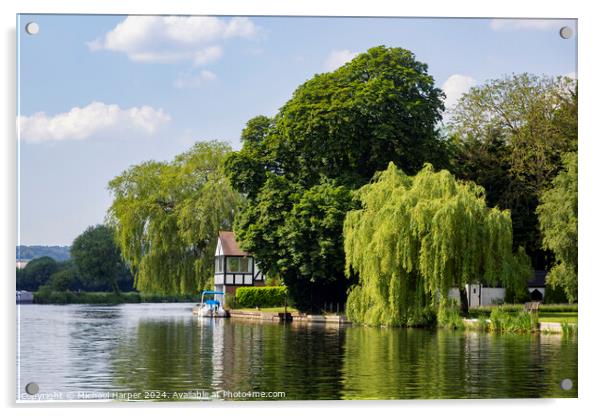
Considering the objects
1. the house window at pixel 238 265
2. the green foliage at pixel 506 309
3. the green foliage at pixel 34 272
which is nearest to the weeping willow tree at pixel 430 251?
the green foliage at pixel 506 309

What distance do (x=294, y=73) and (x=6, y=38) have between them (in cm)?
555

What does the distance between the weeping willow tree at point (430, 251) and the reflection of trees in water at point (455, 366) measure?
2.30 metres

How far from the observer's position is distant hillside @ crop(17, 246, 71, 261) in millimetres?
11805

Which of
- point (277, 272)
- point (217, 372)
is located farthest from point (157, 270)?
point (217, 372)

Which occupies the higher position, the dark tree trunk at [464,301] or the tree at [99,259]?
the tree at [99,259]

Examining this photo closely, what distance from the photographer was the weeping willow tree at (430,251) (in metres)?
21.1

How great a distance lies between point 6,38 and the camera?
464 inches

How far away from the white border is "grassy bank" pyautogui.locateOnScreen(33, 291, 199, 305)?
8.69 metres

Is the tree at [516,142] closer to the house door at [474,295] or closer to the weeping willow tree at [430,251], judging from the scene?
the weeping willow tree at [430,251]

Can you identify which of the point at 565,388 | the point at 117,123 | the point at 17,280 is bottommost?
the point at 565,388

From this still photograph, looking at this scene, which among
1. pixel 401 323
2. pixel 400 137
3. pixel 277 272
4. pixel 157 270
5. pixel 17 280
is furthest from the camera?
pixel 157 270

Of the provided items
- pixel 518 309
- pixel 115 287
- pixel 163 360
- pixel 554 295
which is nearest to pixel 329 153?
pixel 518 309

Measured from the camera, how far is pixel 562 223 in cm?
2114
